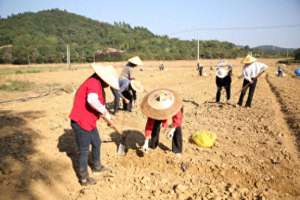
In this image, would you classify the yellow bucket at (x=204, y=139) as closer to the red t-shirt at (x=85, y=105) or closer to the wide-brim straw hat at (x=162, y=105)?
the wide-brim straw hat at (x=162, y=105)

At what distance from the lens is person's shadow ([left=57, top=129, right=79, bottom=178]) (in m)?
4.98

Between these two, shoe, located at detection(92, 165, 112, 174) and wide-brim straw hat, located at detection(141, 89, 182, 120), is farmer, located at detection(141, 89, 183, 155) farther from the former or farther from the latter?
shoe, located at detection(92, 165, 112, 174)

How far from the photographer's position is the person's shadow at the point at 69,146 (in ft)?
16.3

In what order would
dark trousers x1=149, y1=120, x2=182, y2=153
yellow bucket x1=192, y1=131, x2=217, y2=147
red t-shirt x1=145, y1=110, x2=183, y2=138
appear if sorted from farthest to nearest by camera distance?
yellow bucket x1=192, y1=131, x2=217, y2=147
dark trousers x1=149, y1=120, x2=182, y2=153
red t-shirt x1=145, y1=110, x2=183, y2=138

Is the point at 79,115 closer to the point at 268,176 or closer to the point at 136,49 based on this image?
the point at 268,176

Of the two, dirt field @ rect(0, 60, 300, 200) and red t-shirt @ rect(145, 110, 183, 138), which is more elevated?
red t-shirt @ rect(145, 110, 183, 138)

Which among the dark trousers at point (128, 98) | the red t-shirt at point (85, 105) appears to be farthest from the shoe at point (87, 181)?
the dark trousers at point (128, 98)

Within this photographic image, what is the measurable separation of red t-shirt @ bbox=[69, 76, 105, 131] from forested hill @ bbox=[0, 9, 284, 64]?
138ft

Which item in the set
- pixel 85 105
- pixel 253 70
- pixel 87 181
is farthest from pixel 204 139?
pixel 253 70

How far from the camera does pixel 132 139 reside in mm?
6008

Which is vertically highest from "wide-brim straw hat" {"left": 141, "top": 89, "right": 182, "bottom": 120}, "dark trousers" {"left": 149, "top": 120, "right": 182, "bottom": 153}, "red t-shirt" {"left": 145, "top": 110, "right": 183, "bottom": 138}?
"wide-brim straw hat" {"left": 141, "top": 89, "right": 182, "bottom": 120}

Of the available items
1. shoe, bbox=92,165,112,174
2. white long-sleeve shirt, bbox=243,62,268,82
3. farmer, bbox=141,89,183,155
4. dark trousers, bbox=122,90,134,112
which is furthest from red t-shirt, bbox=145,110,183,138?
white long-sleeve shirt, bbox=243,62,268,82

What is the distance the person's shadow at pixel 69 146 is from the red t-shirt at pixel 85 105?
3.39 feet

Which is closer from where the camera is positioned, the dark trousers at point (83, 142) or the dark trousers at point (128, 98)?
the dark trousers at point (83, 142)
